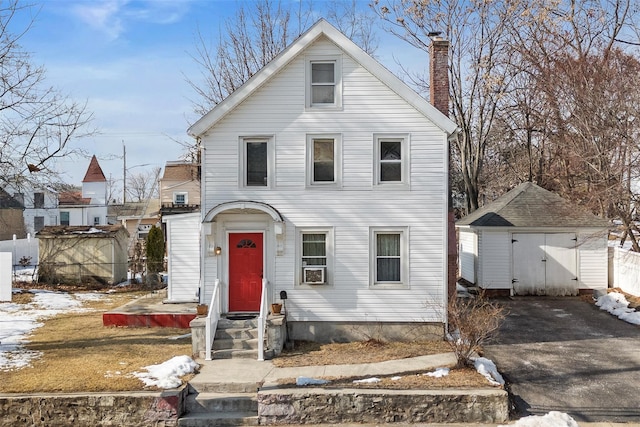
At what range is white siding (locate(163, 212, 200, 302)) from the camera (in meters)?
16.1

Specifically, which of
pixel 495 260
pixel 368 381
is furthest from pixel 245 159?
pixel 495 260

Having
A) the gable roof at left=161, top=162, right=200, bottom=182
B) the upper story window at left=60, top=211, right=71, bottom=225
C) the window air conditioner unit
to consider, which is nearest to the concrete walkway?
the window air conditioner unit

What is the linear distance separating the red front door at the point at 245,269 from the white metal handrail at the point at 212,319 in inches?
22.8

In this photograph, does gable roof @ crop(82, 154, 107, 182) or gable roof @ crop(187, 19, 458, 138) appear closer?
gable roof @ crop(187, 19, 458, 138)

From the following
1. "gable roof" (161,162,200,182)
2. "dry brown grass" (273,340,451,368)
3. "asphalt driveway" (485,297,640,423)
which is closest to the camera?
"asphalt driveway" (485,297,640,423)

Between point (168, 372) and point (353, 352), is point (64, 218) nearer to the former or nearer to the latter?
point (168, 372)

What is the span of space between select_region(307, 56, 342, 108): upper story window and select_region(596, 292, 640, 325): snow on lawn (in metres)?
10.7

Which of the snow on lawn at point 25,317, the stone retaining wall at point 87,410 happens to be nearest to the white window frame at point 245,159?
the stone retaining wall at point 87,410

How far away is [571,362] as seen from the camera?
37.7ft

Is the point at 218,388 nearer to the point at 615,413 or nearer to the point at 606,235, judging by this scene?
the point at 615,413

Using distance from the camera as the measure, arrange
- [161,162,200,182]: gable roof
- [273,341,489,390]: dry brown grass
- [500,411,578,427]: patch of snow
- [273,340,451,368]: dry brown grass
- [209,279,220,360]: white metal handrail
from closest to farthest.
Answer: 1. [500,411,578,427]: patch of snow
2. [273,341,489,390]: dry brown grass
3. [273,340,451,368]: dry brown grass
4. [209,279,220,360]: white metal handrail
5. [161,162,200,182]: gable roof

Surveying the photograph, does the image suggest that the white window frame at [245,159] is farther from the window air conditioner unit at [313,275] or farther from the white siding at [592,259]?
the white siding at [592,259]

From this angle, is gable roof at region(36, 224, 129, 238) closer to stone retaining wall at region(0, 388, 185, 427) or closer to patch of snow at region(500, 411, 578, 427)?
stone retaining wall at region(0, 388, 185, 427)

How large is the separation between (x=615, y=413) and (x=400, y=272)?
5.34 metres
